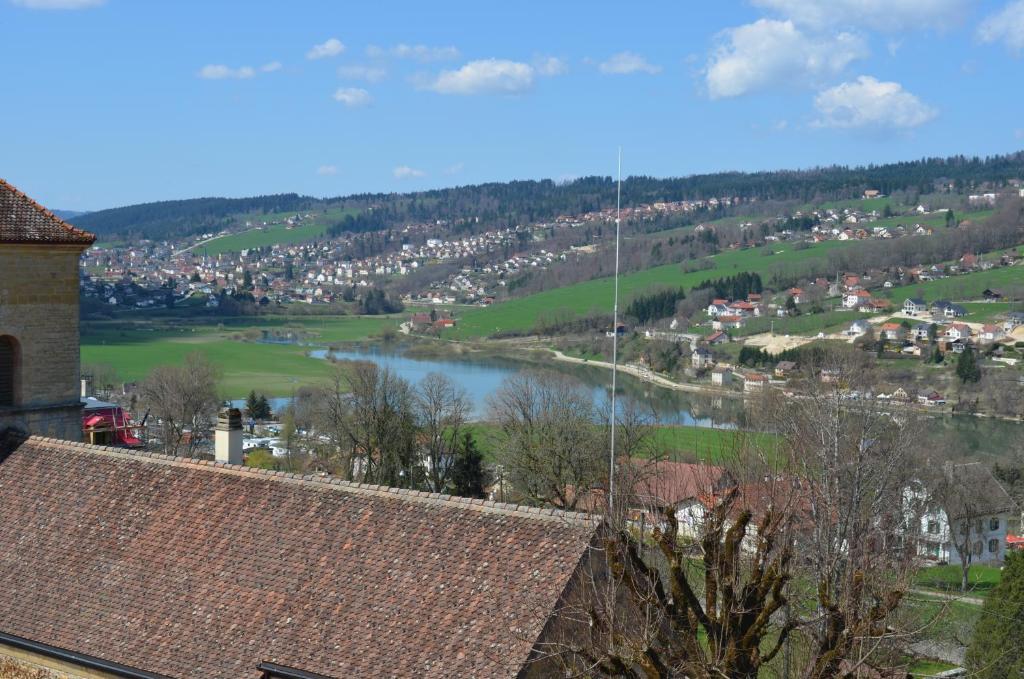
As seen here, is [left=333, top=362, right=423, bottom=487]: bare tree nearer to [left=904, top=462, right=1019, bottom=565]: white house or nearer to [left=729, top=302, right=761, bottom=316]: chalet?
[left=904, top=462, right=1019, bottom=565]: white house

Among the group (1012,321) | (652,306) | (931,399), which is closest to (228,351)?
(652,306)

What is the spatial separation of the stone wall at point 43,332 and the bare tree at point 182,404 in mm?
30426

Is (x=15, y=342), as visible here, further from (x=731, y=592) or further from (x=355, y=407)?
(x=355, y=407)

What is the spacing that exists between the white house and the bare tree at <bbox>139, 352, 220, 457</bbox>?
26.7m

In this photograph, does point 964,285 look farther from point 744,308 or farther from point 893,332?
point 744,308

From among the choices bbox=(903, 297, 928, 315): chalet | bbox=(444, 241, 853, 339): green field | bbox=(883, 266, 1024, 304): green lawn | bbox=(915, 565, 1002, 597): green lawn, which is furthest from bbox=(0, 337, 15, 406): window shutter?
bbox=(883, 266, 1024, 304): green lawn

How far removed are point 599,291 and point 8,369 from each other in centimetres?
13078

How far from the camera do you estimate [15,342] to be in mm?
15664

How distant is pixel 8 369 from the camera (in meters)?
15.7

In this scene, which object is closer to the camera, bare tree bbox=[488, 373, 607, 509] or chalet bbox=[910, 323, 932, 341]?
bare tree bbox=[488, 373, 607, 509]

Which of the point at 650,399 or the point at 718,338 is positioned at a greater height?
the point at 718,338

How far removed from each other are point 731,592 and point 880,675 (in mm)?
1666

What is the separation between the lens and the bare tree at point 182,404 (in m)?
49.2

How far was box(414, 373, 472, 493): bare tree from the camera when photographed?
43.4m
